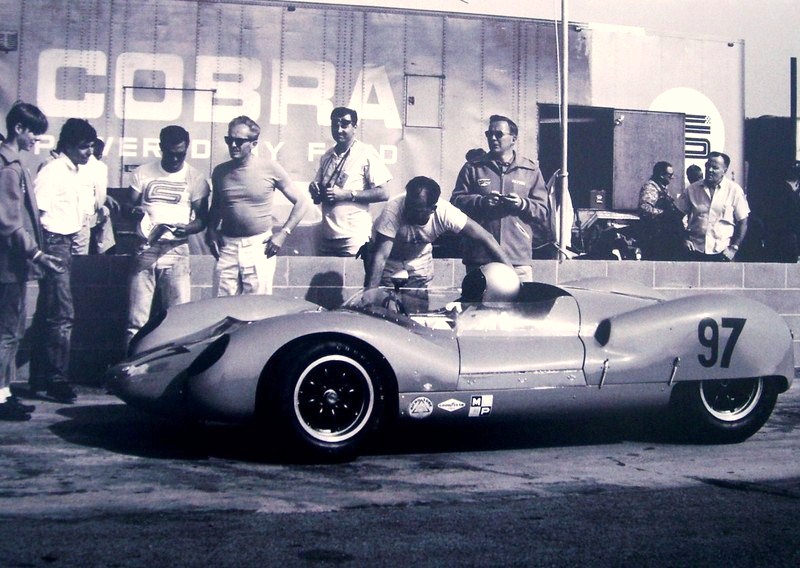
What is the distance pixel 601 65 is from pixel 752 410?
457 cm

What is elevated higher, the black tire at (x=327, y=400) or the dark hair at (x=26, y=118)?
the dark hair at (x=26, y=118)

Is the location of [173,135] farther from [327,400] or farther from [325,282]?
[327,400]

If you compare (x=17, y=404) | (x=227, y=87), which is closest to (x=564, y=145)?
Result: (x=227, y=87)

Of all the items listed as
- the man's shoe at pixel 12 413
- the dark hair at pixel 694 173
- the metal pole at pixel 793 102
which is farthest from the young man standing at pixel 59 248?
the metal pole at pixel 793 102

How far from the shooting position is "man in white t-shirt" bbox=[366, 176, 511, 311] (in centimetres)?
814

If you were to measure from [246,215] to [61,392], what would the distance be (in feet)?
7.19

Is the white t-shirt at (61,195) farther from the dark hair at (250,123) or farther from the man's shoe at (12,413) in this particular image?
the man's shoe at (12,413)

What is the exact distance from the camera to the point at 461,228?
26.7 feet

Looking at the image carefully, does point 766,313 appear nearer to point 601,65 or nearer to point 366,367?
point 366,367

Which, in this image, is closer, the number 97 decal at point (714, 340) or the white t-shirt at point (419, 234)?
the number 97 decal at point (714, 340)

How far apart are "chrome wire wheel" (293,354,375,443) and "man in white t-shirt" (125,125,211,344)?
3.67 m

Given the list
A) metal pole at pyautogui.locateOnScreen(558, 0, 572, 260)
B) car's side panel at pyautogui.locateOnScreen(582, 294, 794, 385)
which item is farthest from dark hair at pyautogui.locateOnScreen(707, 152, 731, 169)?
car's side panel at pyautogui.locateOnScreen(582, 294, 794, 385)

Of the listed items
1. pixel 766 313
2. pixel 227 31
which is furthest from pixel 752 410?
pixel 227 31

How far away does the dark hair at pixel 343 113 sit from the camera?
8.42 metres
